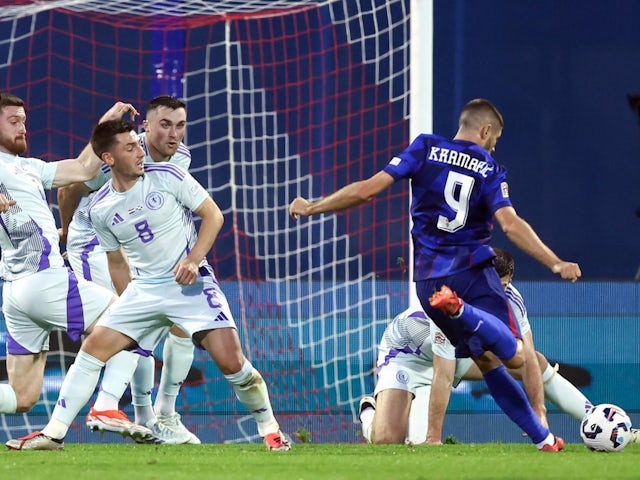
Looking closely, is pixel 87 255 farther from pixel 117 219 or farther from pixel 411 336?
pixel 411 336

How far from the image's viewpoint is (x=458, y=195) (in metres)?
5.40

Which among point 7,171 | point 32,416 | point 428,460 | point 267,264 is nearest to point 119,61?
point 267,264

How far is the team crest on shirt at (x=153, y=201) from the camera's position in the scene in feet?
18.0

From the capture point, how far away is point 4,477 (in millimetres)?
4273

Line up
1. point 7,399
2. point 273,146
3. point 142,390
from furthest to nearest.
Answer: point 273,146
point 142,390
point 7,399

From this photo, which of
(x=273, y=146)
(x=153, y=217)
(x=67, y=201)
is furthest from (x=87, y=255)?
(x=273, y=146)

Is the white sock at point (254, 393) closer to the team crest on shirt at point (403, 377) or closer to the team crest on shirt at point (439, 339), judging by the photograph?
the team crest on shirt at point (439, 339)

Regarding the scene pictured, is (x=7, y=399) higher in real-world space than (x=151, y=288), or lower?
lower

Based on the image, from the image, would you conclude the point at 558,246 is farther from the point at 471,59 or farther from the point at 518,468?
the point at 518,468

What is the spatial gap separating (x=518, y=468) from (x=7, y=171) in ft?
8.40

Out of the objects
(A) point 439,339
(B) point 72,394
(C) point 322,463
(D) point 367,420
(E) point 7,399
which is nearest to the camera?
(C) point 322,463

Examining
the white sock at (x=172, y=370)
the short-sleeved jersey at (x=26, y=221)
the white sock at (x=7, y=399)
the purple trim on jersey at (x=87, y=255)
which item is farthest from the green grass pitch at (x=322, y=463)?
the purple trim on jersey at (x=87, y=255)

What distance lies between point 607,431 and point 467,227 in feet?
3.41

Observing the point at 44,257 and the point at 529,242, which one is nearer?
the point at 529,242
